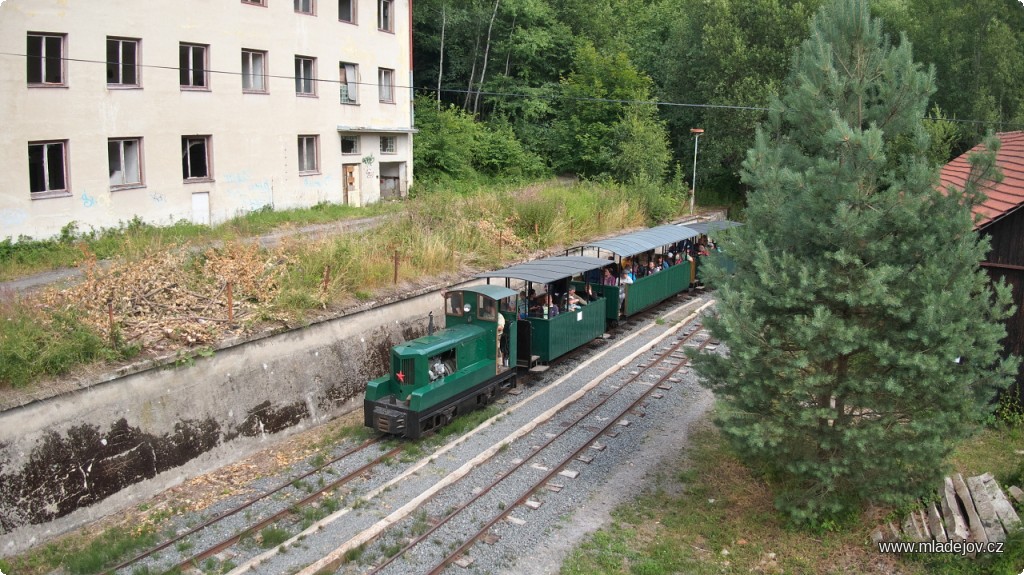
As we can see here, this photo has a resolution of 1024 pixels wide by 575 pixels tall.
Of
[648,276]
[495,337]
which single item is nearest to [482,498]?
[495,337]

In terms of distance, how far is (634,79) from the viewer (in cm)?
3884

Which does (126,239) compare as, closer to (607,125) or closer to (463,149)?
(463,149)

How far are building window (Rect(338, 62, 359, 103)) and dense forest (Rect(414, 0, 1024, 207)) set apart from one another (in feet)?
18.1

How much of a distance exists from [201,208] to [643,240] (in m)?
14.2

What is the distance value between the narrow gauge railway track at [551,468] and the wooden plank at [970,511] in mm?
5666

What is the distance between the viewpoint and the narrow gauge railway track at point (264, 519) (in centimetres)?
999

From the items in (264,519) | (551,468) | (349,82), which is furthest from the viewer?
(349,82)

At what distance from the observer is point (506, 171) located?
39.0 metres

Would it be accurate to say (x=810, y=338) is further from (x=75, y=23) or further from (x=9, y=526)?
(x=75, y=23)

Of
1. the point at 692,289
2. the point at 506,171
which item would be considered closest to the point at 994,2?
the point at 692,289

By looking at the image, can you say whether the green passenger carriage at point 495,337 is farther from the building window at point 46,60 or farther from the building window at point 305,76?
the building window at point 305,76

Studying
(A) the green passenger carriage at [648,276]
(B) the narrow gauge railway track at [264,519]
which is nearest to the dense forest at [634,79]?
(A) the green passenger carriage at [648,276]

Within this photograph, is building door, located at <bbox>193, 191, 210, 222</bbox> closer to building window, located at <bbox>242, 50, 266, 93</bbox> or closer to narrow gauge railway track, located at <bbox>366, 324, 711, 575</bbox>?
building window, located at <bbox>242, 50, 266, 93</bbox>

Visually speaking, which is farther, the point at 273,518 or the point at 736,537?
the point at 273,518
